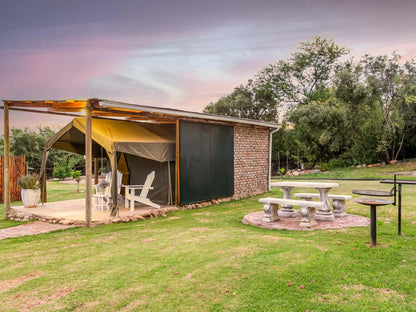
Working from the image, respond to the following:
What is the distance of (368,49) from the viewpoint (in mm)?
20203

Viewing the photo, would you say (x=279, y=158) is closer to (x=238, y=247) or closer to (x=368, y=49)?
(x=368, y=49)

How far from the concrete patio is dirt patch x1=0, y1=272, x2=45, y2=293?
293 centimetres

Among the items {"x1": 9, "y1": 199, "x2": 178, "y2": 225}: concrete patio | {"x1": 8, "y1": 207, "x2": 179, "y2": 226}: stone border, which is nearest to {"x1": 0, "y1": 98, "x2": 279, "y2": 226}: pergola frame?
{"x1": 8, "y1": 207, "x2": 179, "y2": 226}: stone border

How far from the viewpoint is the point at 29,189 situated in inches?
336

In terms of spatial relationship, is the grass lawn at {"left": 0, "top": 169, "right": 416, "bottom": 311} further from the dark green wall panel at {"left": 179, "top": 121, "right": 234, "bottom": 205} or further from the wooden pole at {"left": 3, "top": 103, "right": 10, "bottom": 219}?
the dark green wall panel at {"left": 179, "top": 121, "right": 234, "bottom": 205}

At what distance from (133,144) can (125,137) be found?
1.35 feet

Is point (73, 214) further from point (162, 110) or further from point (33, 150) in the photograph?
point (33, 150)

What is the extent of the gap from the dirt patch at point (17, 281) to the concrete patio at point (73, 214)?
2932 millimetres

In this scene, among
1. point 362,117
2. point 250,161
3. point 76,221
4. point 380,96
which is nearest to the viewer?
point 76,221

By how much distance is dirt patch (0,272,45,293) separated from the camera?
3500 millimetres

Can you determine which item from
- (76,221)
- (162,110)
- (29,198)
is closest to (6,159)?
(29,198)

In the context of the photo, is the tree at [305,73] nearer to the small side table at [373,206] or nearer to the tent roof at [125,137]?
the tent roof at [125,137]

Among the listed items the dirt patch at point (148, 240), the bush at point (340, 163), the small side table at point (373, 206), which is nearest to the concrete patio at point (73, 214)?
the dirt patch at point (148, 240)

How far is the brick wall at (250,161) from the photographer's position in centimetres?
1069
